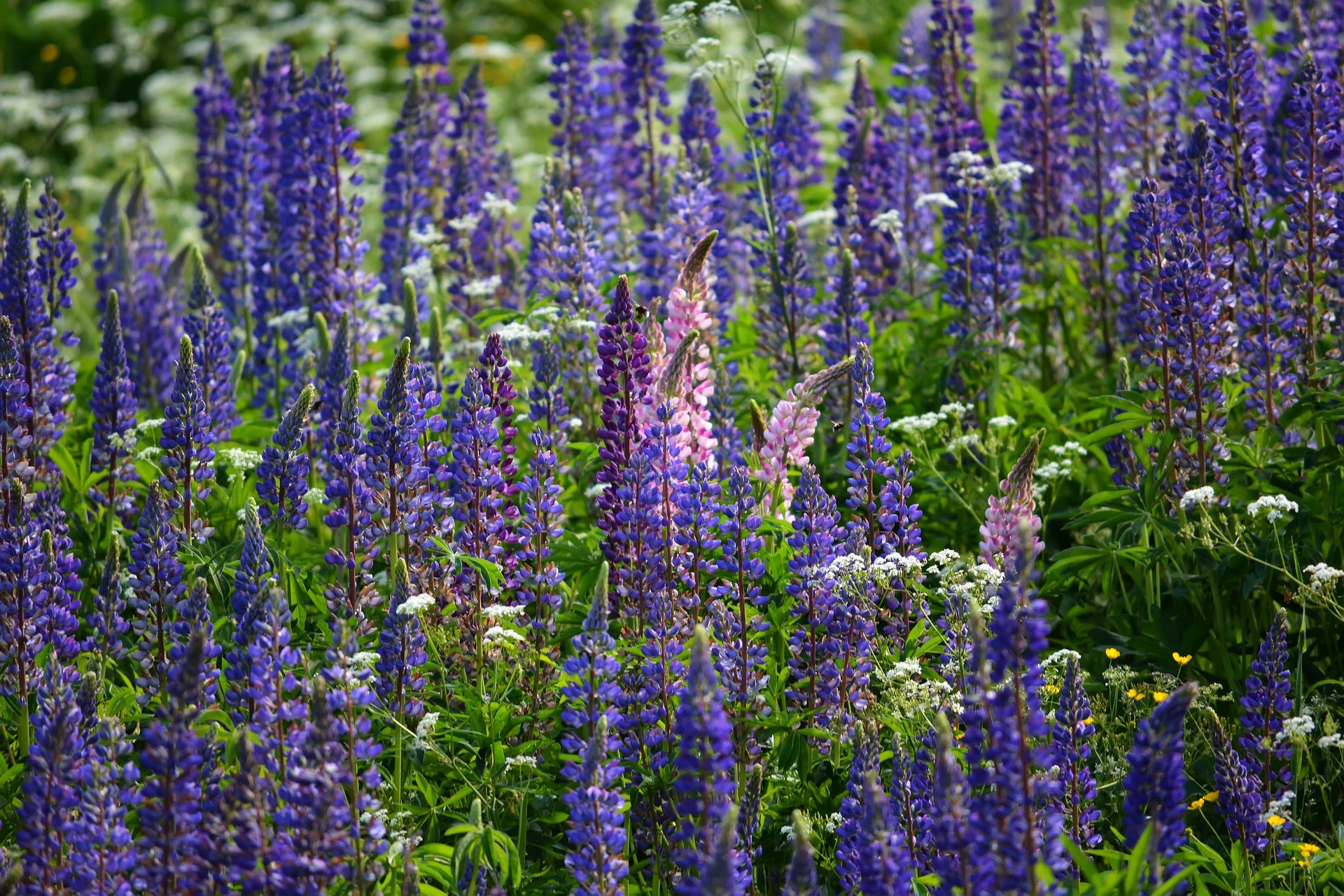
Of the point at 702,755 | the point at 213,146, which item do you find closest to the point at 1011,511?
the point at 702,755

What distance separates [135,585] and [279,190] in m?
3.58

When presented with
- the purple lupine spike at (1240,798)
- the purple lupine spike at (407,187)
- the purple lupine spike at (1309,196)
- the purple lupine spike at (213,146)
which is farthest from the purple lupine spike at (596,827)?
the purple lupine spike at (213,146)

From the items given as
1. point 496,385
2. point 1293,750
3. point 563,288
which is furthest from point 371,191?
point 1293,750

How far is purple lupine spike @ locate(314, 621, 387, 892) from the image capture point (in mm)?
3232

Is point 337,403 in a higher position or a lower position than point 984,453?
higher

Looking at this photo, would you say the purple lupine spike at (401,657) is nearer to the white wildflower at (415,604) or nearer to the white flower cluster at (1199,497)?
the white wildflower at (415,604)

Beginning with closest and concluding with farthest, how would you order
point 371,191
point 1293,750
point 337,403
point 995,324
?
1. point 1293,750
2. point 337,403
3. point 995,324
4. point 371,191

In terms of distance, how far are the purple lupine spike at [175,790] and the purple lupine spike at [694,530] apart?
154 cm

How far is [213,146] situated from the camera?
7762 millimetres

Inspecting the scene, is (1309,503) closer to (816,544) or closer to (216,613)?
(816,544)

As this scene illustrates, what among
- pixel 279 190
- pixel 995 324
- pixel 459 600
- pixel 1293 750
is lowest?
pixel 1293 750

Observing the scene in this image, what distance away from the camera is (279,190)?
7180 millimetres

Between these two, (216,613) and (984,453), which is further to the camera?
(984,453)

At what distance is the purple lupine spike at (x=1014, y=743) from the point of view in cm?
298
